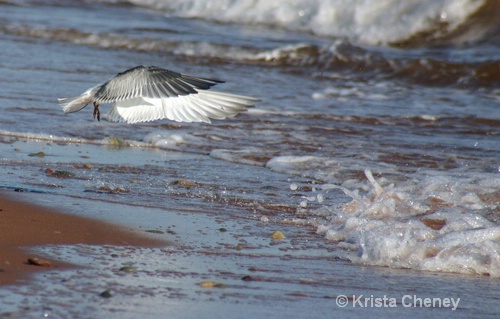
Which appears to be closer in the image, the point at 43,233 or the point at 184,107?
the point at 43,233

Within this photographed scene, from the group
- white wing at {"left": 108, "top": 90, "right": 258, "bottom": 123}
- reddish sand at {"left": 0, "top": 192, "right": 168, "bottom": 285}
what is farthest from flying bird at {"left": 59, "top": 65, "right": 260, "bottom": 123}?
reddish sand at {"left": 0, "top": 192, "right": 168, "bottom": 285}

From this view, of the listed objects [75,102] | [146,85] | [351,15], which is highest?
[351,15]

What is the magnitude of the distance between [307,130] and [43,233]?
363cm

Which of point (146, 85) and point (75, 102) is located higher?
point (146, 85)

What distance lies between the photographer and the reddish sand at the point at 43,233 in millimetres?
3518

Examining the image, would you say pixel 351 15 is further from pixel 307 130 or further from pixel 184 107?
pixel 184 107

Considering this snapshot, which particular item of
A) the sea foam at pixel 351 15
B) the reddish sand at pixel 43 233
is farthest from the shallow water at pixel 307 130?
the reddish sand at pixel 43 233

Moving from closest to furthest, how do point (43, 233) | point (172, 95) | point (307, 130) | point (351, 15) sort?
point (43, 233), point (172, 95), point (307, 130), point (351, 15)

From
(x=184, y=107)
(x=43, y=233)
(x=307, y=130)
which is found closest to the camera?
(x=43, y=233)

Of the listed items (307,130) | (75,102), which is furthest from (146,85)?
(307,130)

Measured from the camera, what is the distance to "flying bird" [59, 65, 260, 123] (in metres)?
4.71

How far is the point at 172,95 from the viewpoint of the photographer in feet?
15.4

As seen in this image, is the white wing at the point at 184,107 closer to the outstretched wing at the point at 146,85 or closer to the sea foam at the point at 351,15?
the outstretched wing at the point at 146,85

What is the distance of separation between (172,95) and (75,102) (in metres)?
0.63
